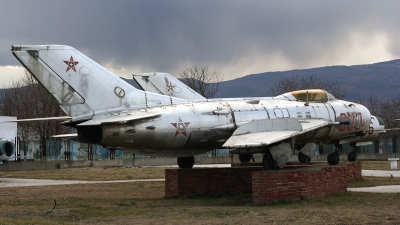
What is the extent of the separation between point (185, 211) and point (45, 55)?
7.01m

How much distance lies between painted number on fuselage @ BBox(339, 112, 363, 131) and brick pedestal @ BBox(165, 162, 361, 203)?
3.18m

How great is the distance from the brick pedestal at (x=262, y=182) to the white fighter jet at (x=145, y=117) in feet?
2.91

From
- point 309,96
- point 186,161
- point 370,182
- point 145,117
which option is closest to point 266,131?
point 145,117

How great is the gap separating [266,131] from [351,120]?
207 inches

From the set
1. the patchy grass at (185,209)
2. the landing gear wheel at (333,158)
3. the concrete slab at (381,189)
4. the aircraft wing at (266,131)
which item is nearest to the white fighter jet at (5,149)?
the patchy grass at (185,209)

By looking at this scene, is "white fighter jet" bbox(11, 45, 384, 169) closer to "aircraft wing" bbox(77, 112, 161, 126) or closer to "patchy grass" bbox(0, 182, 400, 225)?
"aircraft wing" bbox(77, 112, 161, 126)

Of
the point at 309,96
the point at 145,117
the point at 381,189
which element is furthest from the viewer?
the point at 309,96

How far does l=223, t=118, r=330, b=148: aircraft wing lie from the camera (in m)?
16.4

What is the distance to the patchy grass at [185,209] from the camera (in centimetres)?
1249

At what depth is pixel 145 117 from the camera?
56.3 feet

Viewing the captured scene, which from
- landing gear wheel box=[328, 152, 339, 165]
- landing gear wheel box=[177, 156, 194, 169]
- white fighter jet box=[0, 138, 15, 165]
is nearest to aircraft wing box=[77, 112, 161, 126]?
→ landing gear wheel box=[177, 156, 194, 169]

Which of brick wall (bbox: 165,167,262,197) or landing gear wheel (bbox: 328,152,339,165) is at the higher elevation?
landing gear wheel (bbox: 328,152,339,165)

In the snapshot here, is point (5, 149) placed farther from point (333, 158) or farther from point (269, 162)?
point (269, 162)

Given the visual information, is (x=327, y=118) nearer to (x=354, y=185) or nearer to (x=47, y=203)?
(x=354, y=185)
